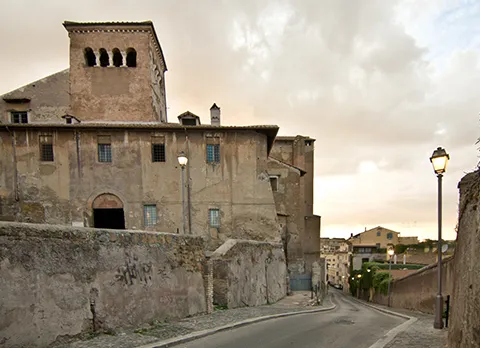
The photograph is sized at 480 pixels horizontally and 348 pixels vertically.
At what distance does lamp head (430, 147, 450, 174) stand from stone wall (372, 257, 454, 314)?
4.81 meters

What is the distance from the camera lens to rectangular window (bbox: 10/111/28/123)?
2586 cm

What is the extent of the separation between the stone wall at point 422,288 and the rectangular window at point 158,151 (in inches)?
683

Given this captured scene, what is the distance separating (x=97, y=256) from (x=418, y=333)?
28.0 ft

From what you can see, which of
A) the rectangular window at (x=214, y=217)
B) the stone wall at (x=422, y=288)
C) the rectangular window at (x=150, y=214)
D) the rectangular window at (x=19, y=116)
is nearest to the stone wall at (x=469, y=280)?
the stone wall at (x=422, y=288)

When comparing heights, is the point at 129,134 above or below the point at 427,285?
above

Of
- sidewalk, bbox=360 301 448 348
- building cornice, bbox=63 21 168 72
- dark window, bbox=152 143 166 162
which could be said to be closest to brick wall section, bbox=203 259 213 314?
sidewalk, bbox=360 301 448 348

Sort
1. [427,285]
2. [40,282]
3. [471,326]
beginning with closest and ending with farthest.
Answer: [471,326] → [40,282] → [427,285]

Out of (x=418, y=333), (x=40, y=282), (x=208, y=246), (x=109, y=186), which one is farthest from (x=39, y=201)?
(x=418, y=333)

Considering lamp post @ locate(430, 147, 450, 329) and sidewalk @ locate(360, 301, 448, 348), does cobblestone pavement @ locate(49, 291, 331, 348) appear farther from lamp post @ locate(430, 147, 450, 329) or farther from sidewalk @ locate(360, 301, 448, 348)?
lamp post @ locate(430, 147, 450, 329)

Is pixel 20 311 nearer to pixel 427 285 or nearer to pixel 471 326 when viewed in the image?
pixel 471 326

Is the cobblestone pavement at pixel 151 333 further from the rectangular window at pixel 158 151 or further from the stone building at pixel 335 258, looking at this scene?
the stone building at pixel 335 258

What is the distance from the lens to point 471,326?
431 centimetres

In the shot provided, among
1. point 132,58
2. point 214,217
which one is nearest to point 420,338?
point 214,217

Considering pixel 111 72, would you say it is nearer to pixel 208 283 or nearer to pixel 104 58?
pixel 104 58
